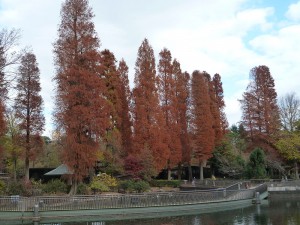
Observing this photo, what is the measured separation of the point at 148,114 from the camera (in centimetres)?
4350

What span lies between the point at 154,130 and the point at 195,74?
1350 centimetres

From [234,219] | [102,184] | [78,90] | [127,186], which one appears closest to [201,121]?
[127,186]

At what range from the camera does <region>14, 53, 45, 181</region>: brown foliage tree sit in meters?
Result: 38.0

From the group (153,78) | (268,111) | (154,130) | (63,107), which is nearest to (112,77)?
(153,78)

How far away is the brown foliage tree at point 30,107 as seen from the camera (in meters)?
38.0

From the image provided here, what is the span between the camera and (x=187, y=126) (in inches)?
1991

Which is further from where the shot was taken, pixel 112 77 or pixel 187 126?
pixel 187 126

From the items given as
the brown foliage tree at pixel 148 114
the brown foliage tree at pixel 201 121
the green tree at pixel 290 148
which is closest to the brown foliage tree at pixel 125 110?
the brown foliage tree at pixel 148 114

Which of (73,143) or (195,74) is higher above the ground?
(195,74)

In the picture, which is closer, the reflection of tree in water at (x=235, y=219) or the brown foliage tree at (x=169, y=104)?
the reflection of tree in water at (x=235, y=219)

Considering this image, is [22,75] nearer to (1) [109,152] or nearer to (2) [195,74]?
(1) [109,152]

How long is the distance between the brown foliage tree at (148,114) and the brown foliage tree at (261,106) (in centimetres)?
1608

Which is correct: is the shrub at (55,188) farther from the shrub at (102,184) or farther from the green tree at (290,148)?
the green tree at (290,148)

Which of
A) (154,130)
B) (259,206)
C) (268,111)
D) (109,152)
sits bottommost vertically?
(259,206)
